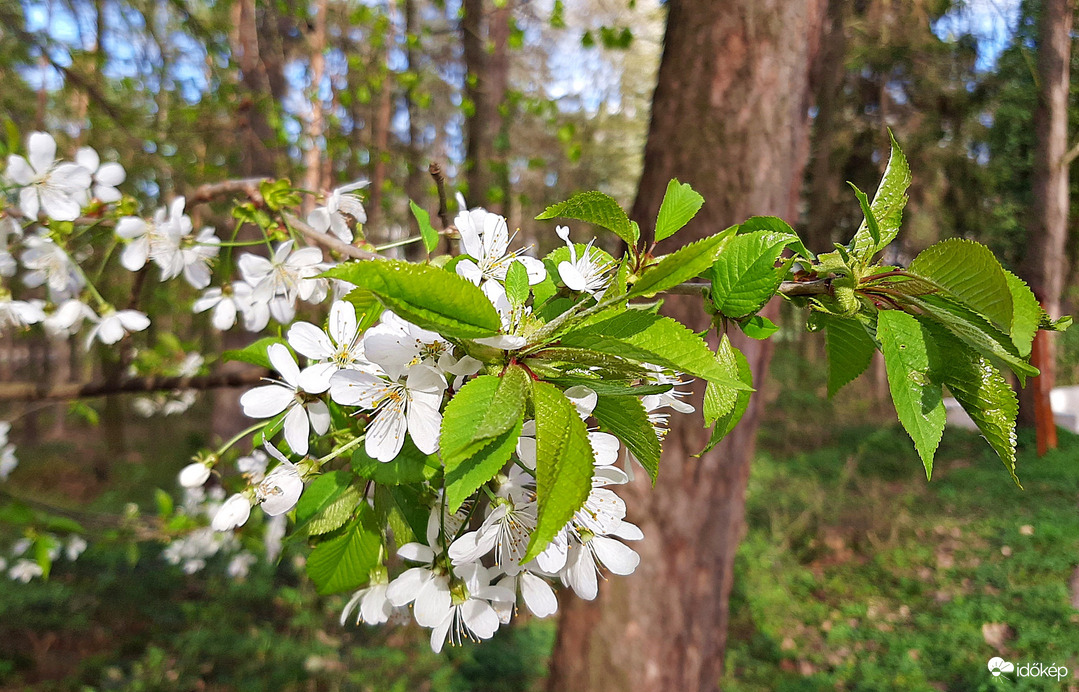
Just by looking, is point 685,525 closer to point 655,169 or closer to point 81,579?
point 655,169

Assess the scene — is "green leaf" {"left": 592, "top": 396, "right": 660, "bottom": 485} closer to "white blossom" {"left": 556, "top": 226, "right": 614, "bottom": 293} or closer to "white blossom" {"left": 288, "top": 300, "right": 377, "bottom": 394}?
"white blossom" {"left": 556, "top": 226, "right": 614, "bottom": 293}

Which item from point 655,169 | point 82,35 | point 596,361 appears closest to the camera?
point 596,361

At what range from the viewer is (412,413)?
50 centimetres

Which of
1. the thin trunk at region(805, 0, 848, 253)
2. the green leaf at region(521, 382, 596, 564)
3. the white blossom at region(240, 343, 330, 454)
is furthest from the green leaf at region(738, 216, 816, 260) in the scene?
the thin trunk at region(805, 0, 848, 253)

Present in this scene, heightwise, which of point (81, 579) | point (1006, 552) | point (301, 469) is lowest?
point (81, 579)

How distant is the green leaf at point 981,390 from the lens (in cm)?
51

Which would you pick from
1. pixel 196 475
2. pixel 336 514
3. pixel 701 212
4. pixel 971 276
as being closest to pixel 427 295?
pixel 336 514

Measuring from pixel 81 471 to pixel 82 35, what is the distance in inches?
301

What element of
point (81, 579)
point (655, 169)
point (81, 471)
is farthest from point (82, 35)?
point (81, 471)

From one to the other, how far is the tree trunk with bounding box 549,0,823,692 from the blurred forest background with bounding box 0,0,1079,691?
6 centimetres

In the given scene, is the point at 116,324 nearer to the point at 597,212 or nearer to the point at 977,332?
the point at 597,212

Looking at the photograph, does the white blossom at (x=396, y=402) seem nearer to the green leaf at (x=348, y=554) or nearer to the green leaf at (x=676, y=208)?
the green leaf at (x=348, y=554)

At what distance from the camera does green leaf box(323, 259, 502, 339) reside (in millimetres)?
396

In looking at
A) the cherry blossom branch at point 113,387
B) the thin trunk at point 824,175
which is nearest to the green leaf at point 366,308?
the cherry blossom branch at point 113,387
